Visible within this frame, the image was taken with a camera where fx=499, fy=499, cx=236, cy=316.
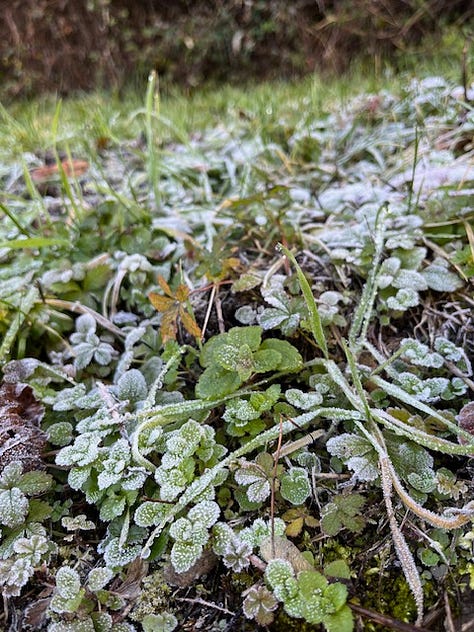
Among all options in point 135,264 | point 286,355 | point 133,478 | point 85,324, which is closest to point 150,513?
point 133,478

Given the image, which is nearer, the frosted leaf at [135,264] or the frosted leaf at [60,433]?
the frosted leaf at [60,433]

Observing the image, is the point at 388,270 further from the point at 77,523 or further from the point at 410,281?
the point at 77,523

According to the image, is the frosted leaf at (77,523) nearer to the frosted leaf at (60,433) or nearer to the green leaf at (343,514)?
the frosted leaf at (60,433)

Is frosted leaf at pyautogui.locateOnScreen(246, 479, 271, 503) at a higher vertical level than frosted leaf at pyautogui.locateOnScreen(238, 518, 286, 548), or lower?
higher

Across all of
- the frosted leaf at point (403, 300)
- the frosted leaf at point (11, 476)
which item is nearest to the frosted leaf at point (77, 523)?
the frosted leaf at point (11, 476)

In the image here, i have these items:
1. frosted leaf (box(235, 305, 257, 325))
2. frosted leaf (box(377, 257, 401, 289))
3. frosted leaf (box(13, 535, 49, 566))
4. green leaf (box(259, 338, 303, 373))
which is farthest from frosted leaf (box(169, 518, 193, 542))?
frosted leaf (box(377, 257, 401, 289))

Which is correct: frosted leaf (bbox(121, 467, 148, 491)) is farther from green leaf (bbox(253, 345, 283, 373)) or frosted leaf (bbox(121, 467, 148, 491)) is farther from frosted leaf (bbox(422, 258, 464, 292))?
frosted leaf (bbox(422, 258, 464, 292))

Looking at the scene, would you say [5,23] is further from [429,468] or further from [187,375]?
[429,468]
